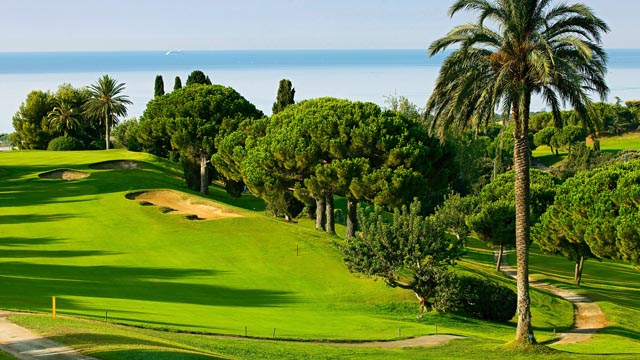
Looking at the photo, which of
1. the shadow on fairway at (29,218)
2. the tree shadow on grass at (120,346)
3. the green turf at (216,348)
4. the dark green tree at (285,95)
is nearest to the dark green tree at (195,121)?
the dark green tree at (285,95)

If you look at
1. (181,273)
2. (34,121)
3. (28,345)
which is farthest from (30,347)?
(34,121)

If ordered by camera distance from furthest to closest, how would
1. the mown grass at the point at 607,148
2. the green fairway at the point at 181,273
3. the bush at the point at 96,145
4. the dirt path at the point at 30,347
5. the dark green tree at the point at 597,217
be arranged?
the mown grass at the point at 607,148
the bush at the point at 96,145
the dark green tree at the point at 597,217
the green fairway at the point at 181,273
the dirt path at the point at 30,347

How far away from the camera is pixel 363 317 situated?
129ft

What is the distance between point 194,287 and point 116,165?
156 feet

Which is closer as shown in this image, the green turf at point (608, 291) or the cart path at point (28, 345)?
the cart path at point (28, 345)

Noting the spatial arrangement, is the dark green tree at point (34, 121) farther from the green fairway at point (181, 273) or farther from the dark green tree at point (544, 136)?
the dark green tree at point (544, 136)

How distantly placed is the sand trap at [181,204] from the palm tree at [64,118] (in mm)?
48520

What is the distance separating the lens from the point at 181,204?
65.9 meters

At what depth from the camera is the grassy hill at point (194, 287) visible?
94.5ft

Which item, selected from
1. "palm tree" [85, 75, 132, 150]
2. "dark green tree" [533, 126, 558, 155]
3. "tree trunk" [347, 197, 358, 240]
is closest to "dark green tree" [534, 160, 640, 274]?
"tree trunk" [347, 197, 358, 240]

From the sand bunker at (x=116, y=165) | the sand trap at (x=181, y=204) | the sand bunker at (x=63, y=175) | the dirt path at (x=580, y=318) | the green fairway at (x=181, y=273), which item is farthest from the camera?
the sand bunker at (x=116, y=165)

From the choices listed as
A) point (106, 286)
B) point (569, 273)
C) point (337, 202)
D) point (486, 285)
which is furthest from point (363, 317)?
point (337, 202)

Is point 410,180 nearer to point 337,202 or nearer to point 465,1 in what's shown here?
point 465,1

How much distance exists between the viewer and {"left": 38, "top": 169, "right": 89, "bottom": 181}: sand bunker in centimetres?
7781
